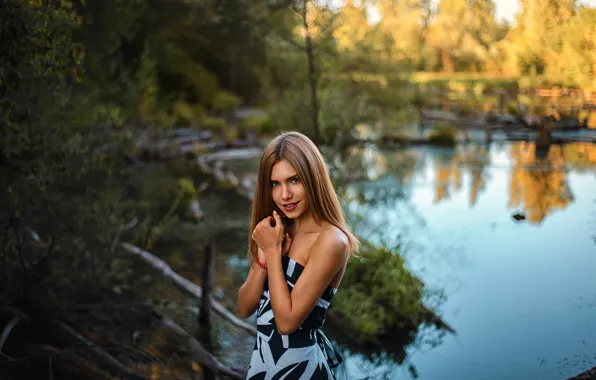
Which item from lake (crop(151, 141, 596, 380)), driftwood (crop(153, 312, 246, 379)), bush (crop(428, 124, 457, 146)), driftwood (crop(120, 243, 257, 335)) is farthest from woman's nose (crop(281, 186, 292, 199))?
bush (crop(428, 124, 457, 146))

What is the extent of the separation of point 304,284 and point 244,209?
9072mm

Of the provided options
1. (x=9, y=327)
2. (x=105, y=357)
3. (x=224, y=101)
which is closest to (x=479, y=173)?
(x=224, y=101)

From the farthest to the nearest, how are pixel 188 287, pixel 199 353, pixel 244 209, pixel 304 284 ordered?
pixel 244 209
pixel 188 287
pixel 199 353
pixel 304 284

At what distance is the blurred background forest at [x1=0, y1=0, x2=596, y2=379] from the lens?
14.1 ft

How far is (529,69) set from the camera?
8312mm

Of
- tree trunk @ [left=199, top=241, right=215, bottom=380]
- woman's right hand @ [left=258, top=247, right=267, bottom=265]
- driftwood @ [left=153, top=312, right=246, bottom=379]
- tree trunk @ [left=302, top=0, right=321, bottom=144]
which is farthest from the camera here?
tree trunk @ [left=302, top=0, right=321, bottom=144]

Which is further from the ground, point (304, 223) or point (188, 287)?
point (304, 223)

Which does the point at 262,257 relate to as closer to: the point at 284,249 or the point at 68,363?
the point at 284,249

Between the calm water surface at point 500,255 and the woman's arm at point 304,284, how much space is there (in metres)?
3.59

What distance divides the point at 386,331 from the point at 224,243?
3.30m

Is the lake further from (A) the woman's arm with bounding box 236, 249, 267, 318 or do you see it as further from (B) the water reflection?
(A) the woman's arm with bounding box 236, 249, 267, 318

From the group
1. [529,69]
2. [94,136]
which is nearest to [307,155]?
[94,136]

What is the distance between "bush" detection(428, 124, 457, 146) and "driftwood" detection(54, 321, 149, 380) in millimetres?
15377

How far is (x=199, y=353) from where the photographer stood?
16.4 ft
